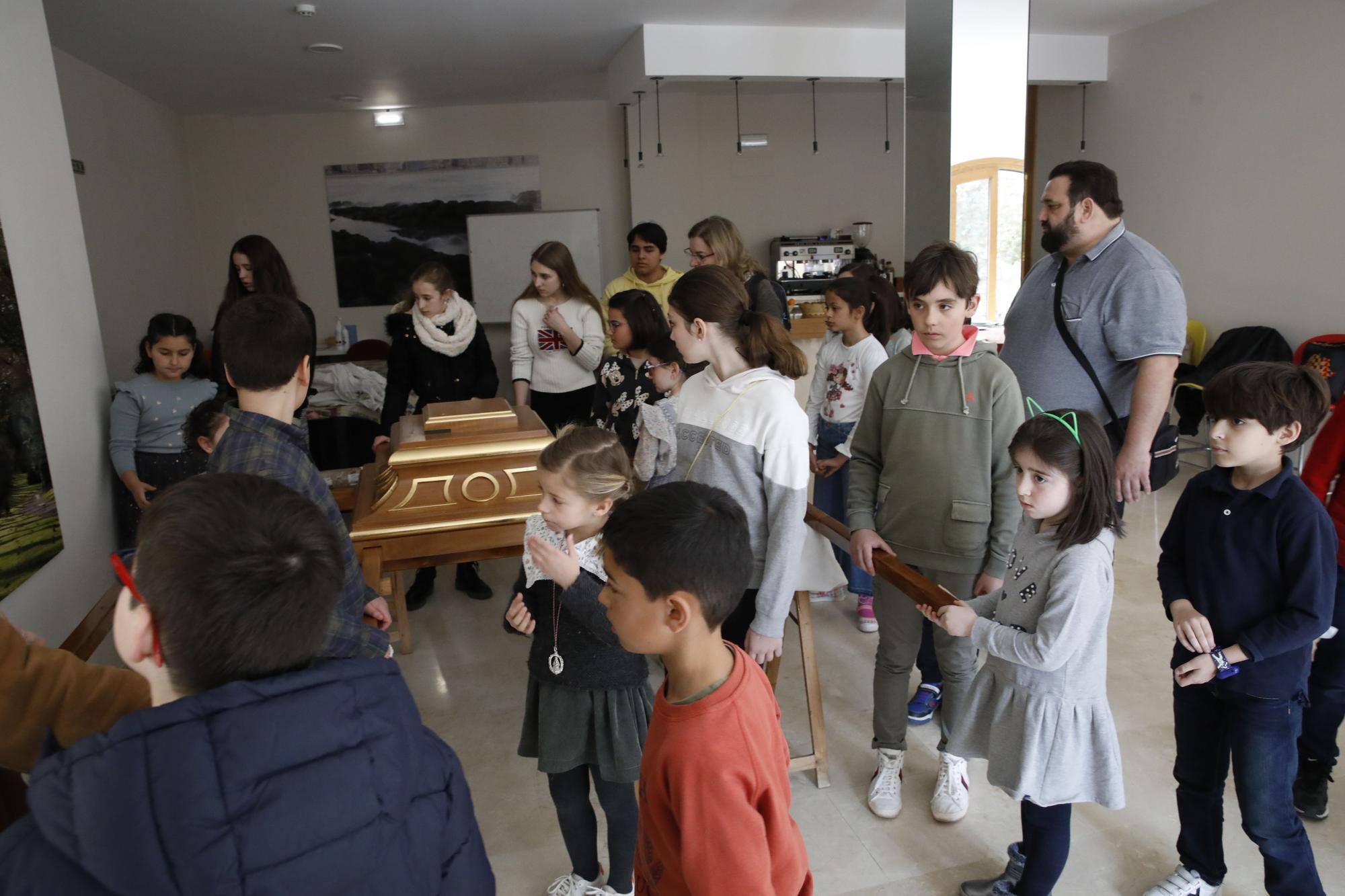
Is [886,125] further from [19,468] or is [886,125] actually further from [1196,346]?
[19,468]

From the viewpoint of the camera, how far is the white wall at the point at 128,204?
17.3 feet

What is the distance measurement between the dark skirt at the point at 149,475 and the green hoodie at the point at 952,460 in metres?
2.36

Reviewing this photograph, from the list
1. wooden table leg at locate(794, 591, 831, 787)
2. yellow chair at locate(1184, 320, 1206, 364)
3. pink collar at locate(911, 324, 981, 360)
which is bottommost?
wooden table leg at locate(794, 591, 831, 787)

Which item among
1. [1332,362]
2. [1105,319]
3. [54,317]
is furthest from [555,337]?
[1332,362]

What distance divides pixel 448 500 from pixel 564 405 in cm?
174

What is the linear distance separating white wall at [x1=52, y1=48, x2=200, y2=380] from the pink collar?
179 inches

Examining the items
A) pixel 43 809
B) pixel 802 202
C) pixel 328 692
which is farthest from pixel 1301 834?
pixel 802 202

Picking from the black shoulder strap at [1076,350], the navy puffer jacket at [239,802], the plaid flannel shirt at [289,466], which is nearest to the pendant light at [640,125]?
the black shoulder strap at [1076,350]

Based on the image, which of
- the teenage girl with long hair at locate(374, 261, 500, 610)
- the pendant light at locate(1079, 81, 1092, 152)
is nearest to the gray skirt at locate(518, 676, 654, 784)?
the teenage girl with long hair at locate(374, 261, 500, 610)

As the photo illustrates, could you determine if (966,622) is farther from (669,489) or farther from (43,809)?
(43,809)

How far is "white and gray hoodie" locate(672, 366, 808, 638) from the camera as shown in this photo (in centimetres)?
198

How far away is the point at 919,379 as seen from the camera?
218 centimetres

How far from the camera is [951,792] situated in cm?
225

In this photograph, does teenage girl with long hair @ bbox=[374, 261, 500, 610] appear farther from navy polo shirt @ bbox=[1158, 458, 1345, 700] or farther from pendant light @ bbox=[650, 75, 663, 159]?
pendant light @ bbox=[650, 75, 663, 159]
